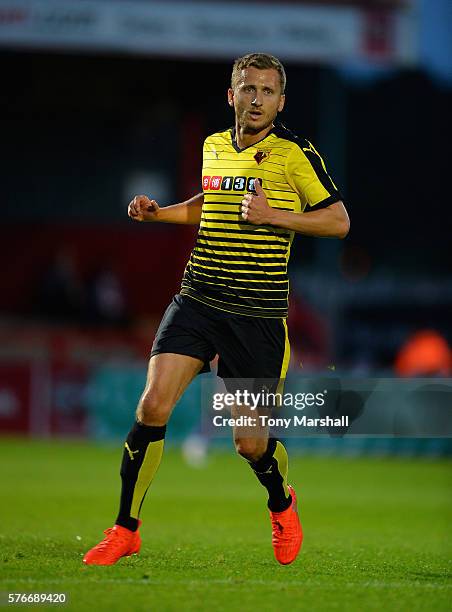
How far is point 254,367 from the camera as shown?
6.89m

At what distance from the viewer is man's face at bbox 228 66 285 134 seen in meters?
6.79

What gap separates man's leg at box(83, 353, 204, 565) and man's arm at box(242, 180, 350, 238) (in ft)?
2.83

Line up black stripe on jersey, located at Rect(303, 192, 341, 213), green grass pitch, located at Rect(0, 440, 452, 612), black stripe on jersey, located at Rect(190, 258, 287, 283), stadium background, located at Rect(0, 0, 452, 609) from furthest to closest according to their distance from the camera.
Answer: stadium background, located at Rect(0, 0, 452, 609) < black stripe on jersey, located at Rect(190, 258, 287, 283) < black stripe on jersey, located at Rect(303, 192, 341, 213) < green grass pitch, located at Rect(0, 440, 452, 612)

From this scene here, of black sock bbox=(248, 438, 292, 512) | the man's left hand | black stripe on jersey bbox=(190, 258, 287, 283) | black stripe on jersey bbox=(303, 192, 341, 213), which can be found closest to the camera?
the man's left hand

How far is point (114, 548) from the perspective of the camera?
6.79 meters

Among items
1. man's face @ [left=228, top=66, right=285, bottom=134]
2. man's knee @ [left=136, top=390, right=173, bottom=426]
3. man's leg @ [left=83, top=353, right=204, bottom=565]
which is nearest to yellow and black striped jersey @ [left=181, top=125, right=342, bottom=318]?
man's face @ [left=228, top=66, right=285, bottom=134]

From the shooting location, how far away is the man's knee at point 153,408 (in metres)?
6.77

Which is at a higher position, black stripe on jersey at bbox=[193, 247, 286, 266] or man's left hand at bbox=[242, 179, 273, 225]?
man's left hand at bbox=[242, 179, 273, 225]

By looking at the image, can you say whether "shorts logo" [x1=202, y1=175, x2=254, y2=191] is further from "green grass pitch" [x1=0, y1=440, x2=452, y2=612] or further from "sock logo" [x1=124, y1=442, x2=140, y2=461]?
"green grass pitch" [x1=0, y1=440, x2=452, y2=612]

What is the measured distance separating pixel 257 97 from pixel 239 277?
3.11 feet

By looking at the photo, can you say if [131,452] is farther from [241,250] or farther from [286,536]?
[241,250]

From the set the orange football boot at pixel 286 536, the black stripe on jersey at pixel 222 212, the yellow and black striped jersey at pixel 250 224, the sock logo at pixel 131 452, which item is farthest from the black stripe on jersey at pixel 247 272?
the orange football boot at pixel 286 536

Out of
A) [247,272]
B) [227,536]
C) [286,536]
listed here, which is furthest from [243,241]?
[227,536]

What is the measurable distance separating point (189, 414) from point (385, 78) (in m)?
40.2
